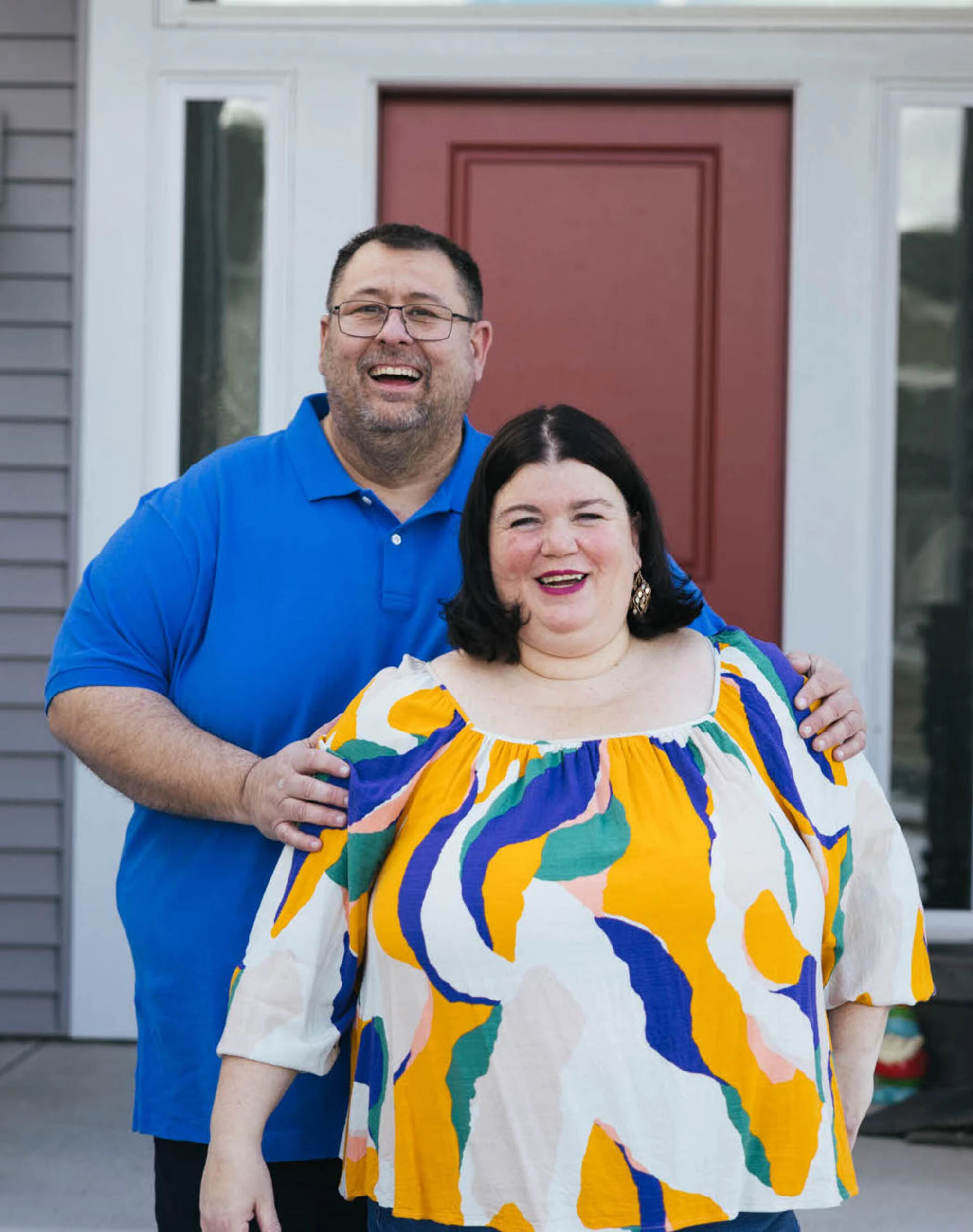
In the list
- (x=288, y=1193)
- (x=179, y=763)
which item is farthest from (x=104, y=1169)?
(x=179, y=763)

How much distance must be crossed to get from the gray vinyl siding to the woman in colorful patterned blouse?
199 cm

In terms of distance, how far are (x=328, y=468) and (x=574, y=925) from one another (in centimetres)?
76

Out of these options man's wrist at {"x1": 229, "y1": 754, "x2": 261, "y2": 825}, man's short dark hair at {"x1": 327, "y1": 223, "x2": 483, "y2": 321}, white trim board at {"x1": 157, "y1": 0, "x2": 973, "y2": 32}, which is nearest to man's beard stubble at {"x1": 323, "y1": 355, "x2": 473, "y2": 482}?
man's short dark hair at {"x1": 327, "y1": 223, "x2": 483, "y2": 321}

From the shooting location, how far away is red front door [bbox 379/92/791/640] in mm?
3318

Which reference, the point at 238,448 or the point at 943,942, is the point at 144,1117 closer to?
the point at 238,448

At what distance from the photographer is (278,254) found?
333 cm

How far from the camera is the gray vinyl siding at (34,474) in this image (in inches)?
132

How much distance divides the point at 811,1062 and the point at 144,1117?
2.86ft

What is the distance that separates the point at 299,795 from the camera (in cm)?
156

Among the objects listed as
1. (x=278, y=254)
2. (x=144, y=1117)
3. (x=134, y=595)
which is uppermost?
(x=278, y=254)

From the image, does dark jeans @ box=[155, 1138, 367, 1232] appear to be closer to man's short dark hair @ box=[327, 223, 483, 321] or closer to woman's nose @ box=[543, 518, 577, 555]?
woman's nose @ box=[543, 518, 577, 555]

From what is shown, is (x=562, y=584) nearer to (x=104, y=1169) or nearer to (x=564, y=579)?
(x=564, y=579)

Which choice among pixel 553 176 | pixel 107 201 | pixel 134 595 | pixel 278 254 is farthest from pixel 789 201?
pixel 134 595

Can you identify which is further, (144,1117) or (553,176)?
(553,176)
